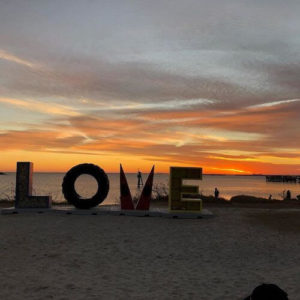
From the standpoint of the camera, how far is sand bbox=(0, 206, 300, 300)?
856 cm

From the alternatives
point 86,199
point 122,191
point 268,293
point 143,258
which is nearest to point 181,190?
point 122,191

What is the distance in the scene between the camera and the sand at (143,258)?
8562 millimetres

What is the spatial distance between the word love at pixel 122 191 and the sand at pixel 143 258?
1.80 metres

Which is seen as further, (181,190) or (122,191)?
(122,191)

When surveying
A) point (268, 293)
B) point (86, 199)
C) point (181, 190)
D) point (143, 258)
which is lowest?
point (143, 258)

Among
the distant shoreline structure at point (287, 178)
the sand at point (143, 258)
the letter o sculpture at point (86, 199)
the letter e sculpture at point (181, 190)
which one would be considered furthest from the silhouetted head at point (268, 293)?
the distant shoreline structure at point (287, 178)

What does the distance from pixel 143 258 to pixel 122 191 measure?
9.40m

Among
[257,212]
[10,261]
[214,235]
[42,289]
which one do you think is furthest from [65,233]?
[257,212]

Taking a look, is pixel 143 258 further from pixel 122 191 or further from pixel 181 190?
pixel 122 191

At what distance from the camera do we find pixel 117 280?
919 cm

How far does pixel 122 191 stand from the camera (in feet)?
67.6

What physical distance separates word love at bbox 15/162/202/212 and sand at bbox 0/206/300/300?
1.80 meters

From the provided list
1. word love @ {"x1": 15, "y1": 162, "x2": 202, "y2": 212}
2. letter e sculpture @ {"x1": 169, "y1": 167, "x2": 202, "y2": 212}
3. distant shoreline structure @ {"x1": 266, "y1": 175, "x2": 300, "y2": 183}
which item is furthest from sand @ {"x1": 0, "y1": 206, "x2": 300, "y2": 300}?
distant shoreline structure @ {"x1": 266, "y1": 175, "x2": 300, "y2": 183}

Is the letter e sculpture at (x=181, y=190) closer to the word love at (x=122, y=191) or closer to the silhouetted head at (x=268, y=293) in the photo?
the word love at (x=122, y=191)
